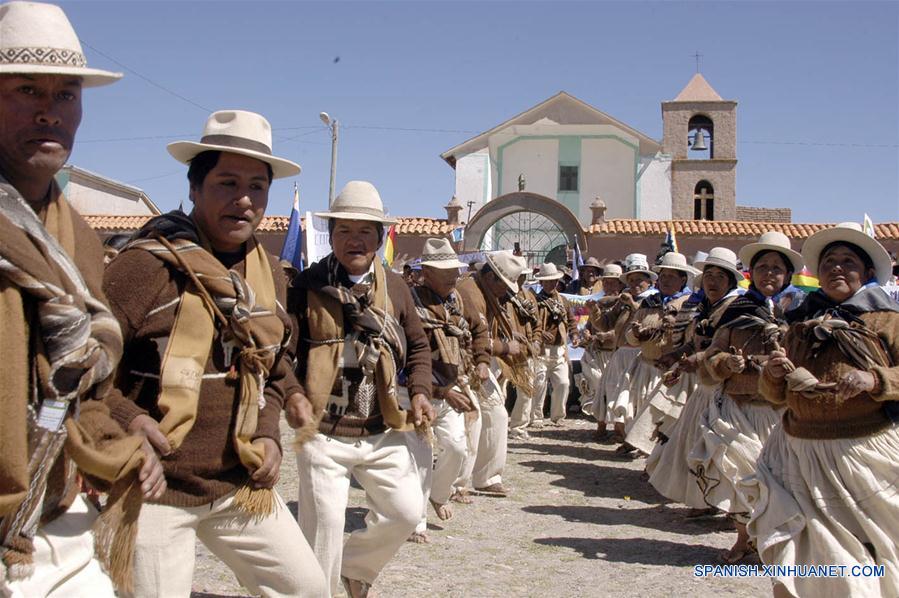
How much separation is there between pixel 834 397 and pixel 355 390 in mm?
2353

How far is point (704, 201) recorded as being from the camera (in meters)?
45.3

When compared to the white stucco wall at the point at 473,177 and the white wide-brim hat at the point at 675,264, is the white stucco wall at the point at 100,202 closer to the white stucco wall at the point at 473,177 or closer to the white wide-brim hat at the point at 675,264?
the white stucco wall at the point at 473,177

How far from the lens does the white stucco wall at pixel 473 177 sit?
45.3 metres

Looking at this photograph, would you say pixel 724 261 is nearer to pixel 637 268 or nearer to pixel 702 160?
pixel 637 268

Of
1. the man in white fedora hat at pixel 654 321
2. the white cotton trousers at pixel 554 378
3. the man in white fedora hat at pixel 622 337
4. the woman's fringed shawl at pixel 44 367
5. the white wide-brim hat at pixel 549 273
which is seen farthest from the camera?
the white cotton trousers at pixel 554 378

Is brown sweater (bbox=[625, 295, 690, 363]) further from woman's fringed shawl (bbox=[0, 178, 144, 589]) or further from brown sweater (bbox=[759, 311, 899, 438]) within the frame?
woman's fringed shawl (bbox=[0, 178, 144, 589])

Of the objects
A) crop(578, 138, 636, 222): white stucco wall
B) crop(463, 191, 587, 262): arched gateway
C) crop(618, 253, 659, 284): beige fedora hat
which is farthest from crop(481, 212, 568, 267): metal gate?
crop(618, 253, 659, 284): beige fedora hat

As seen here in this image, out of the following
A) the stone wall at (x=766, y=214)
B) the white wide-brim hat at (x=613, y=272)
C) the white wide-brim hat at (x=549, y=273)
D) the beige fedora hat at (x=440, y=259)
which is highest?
the stone wall at (x=766, y=214)

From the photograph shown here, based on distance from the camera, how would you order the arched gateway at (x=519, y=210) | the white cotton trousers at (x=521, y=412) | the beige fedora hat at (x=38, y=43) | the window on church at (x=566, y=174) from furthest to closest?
the window on church at (x=566, y=174)
the arched gateway at (x=519, y=210)
the white cotton trousers at (x=521, y=412)
the beige fedora hat at (x=38, y=43)

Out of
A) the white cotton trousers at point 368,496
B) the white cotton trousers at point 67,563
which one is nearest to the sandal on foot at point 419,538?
the white cotton trousers at point 368,496

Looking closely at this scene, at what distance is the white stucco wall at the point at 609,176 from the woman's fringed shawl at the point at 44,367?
44.1 m

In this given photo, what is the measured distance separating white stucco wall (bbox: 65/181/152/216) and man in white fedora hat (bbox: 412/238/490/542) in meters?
26.4

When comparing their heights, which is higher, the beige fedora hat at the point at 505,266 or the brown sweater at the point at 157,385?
the beige fedora hat at the point at 505,266

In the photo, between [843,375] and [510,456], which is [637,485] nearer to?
[510,456]
